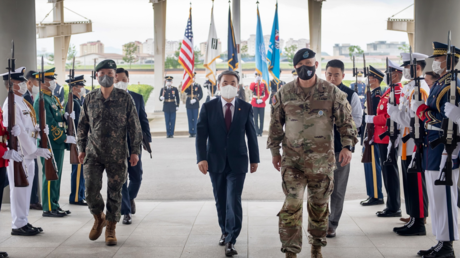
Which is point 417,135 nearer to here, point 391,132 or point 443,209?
point 443,209

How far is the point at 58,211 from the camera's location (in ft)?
19.5

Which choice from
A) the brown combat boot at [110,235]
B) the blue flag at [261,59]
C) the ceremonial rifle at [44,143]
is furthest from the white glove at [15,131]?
the blue flag at [261,59]

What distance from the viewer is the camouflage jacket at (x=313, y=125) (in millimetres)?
3830

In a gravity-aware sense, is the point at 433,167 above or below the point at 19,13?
below

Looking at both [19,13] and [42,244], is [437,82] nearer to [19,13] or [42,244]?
[42,244]

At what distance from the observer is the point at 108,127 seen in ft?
15.2

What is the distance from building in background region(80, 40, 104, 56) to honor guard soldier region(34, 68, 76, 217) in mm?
102311

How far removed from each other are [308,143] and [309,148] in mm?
42

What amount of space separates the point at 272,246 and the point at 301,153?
4.03 ft

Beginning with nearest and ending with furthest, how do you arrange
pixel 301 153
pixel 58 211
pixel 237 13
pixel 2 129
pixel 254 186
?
1. pixel 301 153
2. pixel 2 129
3. pixel 58 211
4. pixel 254 186
5. pixel 237 13

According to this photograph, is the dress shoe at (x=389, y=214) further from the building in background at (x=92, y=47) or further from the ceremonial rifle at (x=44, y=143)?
the building in background at (x=92, y=47)

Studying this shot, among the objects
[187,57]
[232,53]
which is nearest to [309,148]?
[232,53]

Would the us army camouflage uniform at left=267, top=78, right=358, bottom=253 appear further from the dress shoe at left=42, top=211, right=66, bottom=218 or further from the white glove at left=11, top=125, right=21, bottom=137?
the dress shoe at left=42, top=211, right=66, bottom=218

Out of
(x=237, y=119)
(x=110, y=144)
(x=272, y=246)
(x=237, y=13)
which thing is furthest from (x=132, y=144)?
(x=237, y=13)
